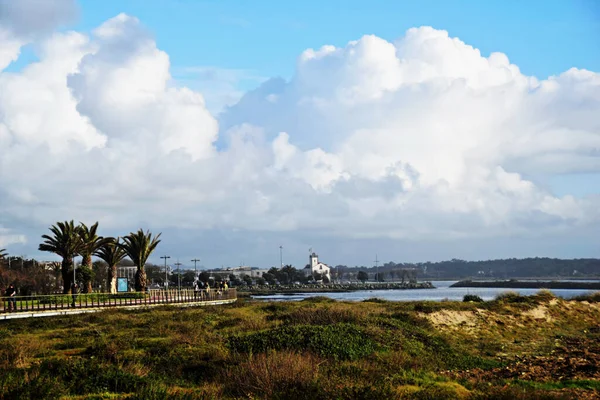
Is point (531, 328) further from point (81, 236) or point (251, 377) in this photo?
point (81, 236)

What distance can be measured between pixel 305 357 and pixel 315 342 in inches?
121

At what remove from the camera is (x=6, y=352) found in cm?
2072

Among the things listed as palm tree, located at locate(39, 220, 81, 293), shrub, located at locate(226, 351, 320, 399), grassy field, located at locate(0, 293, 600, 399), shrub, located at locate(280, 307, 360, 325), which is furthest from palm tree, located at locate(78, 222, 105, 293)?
shrub, located at locate(226, 351, 320, 399)

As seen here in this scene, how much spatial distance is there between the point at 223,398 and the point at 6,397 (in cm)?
478

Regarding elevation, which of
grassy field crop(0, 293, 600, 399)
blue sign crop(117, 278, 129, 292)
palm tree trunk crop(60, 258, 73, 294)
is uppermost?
palm tree trunk crop(60, 258, 73, 294)

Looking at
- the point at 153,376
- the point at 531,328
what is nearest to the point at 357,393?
the point at 153,376

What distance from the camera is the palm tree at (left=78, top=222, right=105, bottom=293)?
57344mm

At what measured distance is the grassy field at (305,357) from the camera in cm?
1449

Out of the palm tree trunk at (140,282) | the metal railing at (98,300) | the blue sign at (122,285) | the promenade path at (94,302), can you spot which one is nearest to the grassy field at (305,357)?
the promenade path at (94,302)

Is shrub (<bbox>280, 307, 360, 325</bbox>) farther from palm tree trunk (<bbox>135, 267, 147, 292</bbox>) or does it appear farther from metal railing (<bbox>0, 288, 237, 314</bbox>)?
palm tree trunk (<bbox>135, 267, 147, 292</bbox>)

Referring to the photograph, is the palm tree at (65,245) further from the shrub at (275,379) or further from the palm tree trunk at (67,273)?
the shrub at (275,379)

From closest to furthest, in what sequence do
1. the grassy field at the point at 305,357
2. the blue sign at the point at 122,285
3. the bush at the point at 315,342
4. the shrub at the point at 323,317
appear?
the grassy field at the point at 305,357 → the bush at the point at 315,342 → the shrub at the point at 323,317 → the blue sign at the point at 122,285

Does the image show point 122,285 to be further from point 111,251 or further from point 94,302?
point 94,302

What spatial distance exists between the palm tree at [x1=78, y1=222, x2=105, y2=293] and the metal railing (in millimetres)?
5120
